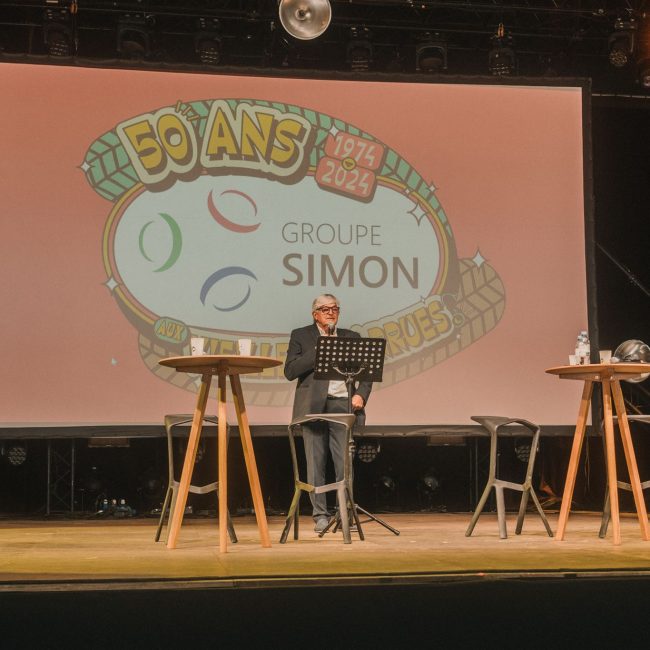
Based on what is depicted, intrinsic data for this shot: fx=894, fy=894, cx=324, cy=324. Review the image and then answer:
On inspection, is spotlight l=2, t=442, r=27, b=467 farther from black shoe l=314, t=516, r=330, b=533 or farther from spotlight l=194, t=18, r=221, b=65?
spotlight l=194, t=18, r=221, b=65

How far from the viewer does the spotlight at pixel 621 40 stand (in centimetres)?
797

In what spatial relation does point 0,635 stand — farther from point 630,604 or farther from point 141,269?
point 141,269

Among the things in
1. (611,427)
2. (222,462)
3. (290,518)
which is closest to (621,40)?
(611,427)

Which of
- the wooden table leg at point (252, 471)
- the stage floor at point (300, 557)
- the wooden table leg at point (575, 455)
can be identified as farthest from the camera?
the wooden table leg at point (575, 455)

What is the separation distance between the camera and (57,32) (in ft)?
24.9

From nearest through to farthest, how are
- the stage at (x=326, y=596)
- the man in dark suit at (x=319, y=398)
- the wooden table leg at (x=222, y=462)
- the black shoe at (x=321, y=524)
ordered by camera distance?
the stage at (x=326, y=596) → the wooden table leg at (x=222, y=462) → the black shoe at (x=321, y=524) → the man in dark suit at (x=319, y=398)

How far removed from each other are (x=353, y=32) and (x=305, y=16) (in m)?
1.55

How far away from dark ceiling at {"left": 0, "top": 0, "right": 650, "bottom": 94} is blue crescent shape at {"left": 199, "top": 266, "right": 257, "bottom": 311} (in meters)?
1.76

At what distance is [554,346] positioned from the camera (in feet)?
25.3

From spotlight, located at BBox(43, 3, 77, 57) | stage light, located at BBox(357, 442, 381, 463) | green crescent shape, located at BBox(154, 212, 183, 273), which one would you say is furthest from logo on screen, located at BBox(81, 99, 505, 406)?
spotlight, located at BBox(43, 3, 77, 57)

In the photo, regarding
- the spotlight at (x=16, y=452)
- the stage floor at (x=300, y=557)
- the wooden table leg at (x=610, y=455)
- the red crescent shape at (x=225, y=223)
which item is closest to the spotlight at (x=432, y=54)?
the red crescent shape at (x=225, y=223)

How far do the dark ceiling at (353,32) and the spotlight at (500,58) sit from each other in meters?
0.07

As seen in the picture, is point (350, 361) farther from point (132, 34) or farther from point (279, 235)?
point (132, 34)

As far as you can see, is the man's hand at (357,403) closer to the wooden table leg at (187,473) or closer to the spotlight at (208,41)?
the wooden table leg at (187,473)
